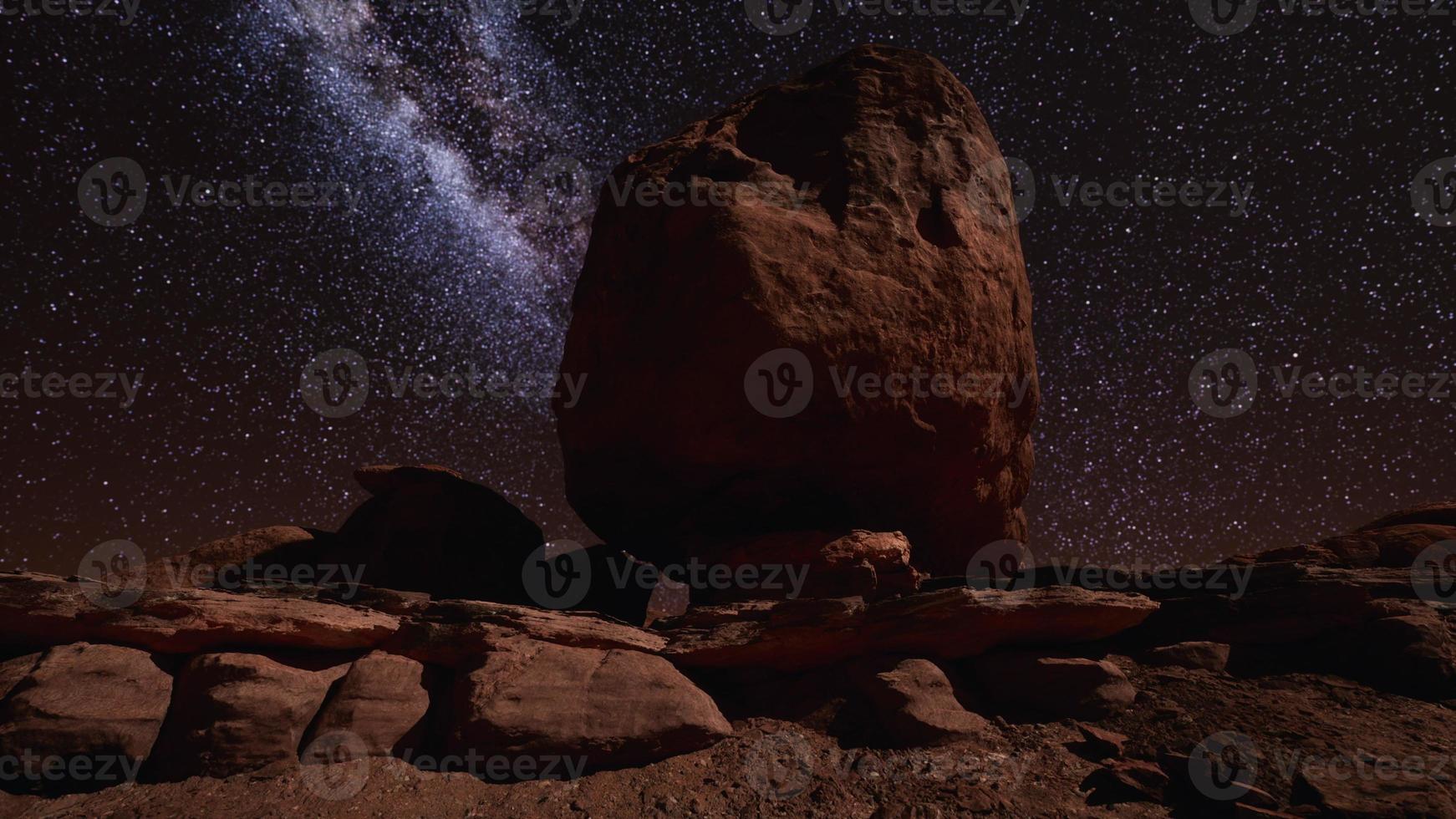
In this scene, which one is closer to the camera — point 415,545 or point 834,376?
point 834,376

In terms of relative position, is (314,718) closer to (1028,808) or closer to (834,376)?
(1028,808)

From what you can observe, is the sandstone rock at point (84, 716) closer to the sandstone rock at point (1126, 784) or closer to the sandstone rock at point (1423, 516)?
the sandstone rock at point (1126, 784)

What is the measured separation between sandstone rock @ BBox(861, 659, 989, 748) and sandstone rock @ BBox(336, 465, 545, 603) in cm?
507

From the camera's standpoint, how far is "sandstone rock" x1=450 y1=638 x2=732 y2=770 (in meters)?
4.64

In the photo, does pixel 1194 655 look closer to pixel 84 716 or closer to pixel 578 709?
pixel 578 709

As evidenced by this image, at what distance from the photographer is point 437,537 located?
8.67m

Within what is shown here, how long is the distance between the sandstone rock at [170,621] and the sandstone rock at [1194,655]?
7.01 metres

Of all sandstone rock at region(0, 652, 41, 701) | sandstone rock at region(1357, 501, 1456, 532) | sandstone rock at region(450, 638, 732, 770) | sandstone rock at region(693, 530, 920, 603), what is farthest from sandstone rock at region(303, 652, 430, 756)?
sandstone rock at region(1357, 501, 1456, 532)

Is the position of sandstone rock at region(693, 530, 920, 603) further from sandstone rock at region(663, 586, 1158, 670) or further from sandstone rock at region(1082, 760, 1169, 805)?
sandstone rock at region(1082, 760, 1169, 805)

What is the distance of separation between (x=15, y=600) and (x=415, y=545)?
13.5ft

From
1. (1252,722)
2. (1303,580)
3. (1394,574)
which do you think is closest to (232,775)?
(1252,722)

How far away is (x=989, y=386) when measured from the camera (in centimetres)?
797

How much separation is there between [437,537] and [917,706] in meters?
6.66

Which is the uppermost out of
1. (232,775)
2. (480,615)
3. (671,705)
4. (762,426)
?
(762,426)
